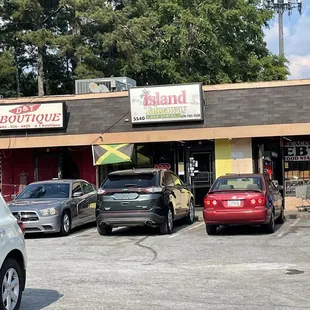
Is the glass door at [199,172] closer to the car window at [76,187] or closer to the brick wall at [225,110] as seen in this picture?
the brick wall at [225,110]

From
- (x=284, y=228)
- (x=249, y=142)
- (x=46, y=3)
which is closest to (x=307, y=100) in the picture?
(x=249, y=142)

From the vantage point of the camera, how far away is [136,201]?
47.2 feet

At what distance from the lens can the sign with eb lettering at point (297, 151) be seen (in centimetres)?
2070

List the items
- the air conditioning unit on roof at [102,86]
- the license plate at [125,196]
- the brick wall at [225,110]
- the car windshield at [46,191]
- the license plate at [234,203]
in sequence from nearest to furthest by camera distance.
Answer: the license plate at [234,203] → the license plate at [125,196] → the car windshield at [46,191] → the brick wall at [225,110] → the air conditioning unit on roof at [102,86]

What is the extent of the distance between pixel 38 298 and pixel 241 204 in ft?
23.6

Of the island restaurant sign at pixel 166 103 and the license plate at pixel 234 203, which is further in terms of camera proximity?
the island restaurant sign at pixel 166 103

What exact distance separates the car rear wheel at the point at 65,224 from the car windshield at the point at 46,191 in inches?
A: 30.3

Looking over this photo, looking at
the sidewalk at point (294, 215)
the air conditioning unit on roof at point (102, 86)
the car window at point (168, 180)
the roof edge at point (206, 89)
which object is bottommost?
the sidewalk at point (294, 215)

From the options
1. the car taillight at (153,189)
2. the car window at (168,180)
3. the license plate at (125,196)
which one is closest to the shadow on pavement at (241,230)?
the car window at (168,180)

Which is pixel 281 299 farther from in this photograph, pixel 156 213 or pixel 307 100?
pixel 307 100

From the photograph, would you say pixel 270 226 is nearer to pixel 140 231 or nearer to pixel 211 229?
pixel 211 229

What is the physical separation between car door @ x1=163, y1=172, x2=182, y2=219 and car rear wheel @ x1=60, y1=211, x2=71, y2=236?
278 cm

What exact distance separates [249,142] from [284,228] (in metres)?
5.67

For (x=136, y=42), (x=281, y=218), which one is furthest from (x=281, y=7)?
(x=281, y=218)
